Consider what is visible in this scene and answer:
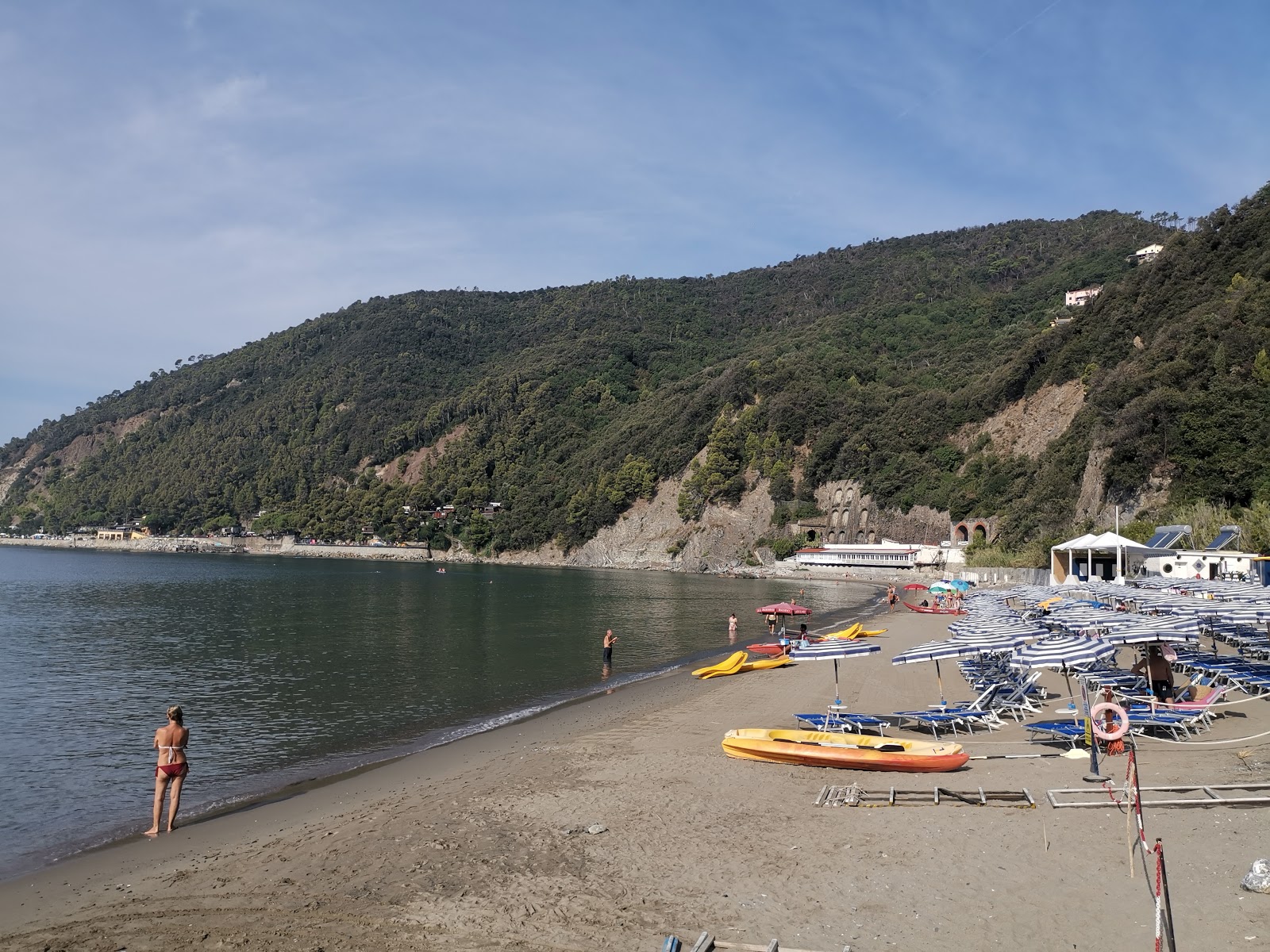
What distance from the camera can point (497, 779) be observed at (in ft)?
47.2

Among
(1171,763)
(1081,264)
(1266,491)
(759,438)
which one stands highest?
(1081,264)

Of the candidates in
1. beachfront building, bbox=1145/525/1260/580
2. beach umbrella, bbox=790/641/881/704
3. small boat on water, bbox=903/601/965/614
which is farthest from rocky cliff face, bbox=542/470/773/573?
beach umbrella, bbox=790/641/881/704

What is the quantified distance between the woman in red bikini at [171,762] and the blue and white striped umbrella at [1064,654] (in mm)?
14743

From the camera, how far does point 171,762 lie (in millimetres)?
12344

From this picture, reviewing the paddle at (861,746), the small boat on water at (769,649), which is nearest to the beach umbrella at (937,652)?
the paddle at (861,746)

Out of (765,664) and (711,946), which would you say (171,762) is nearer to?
(711,946)

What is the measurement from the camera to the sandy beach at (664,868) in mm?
7797

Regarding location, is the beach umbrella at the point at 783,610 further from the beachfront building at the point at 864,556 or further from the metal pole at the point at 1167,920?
the beachfront building at the point at 864,556

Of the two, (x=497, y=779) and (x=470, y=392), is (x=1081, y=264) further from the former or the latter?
(x=497, y=779)

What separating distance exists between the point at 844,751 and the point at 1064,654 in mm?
4714

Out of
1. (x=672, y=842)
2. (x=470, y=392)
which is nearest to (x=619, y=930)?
(x=672, y=842)

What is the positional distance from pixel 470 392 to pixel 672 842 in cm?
18841

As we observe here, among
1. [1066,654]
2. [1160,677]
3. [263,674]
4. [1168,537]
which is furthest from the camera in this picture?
[1168,537]

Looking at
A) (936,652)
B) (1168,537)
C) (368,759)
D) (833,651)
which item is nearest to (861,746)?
(936,652)
